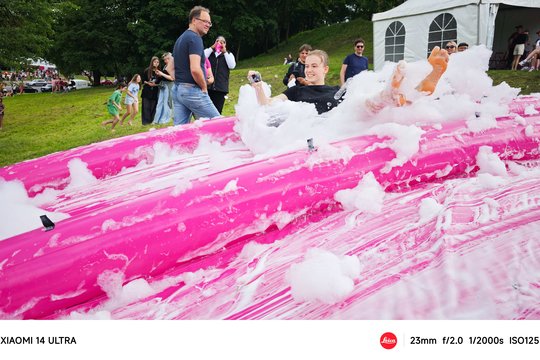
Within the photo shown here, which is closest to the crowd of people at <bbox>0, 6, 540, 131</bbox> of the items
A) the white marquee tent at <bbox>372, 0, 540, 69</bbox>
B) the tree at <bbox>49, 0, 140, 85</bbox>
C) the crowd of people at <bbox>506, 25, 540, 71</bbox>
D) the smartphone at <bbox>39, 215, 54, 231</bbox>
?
the smartphone at <bbox>39, 215, 54, 231</bbox>

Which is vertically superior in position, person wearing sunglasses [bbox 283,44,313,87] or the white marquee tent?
the white marquee tent

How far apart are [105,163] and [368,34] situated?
496 inches

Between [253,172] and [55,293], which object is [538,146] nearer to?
[253,172]

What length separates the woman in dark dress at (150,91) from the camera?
424 centimetres

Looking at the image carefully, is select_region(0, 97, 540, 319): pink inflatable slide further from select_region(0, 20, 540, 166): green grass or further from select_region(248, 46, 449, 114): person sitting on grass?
select_region(0, 20, 540, 166): green grass

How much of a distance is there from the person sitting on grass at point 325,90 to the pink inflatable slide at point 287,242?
16 cm

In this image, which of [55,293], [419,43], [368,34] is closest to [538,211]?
[55,293]

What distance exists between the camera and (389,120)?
1.59 meters

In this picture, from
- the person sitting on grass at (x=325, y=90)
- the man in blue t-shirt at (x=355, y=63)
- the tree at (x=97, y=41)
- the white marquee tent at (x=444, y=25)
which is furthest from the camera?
the tree at (x=97, y=41)

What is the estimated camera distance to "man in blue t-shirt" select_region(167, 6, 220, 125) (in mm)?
2293

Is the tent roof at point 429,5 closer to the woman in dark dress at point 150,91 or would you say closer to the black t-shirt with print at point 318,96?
the woman in dark dress at point 150,91
